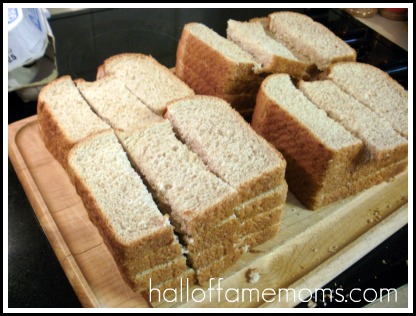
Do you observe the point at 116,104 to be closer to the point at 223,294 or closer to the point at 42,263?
the point at 42,263

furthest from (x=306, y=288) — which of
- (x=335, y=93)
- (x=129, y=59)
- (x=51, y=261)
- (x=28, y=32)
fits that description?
(x=28, y=32)

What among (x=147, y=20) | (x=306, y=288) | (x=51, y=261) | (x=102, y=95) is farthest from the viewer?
(x=147, y=20)

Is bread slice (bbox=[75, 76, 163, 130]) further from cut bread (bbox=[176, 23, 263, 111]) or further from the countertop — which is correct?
the countertop

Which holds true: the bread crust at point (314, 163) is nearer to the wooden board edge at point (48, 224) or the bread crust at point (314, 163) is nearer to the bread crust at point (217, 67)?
the bread crust at point (217, 67)

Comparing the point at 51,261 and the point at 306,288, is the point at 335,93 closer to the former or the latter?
the point at 306,288

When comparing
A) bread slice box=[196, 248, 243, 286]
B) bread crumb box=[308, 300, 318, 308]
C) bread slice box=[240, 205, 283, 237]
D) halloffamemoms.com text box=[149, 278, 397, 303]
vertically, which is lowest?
bread crumb box=[308, 300, 318, 308]

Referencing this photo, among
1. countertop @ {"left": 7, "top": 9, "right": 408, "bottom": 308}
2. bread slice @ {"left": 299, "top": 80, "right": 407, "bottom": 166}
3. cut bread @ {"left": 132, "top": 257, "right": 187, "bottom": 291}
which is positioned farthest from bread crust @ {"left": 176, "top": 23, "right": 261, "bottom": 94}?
cut bread @ {"left": 132, "top": 257, "right": 187, "bottom": 291}

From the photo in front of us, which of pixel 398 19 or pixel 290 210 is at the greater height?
pixel 398 19
